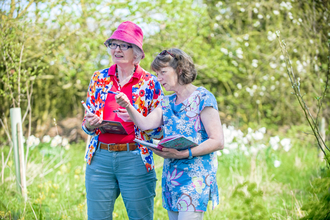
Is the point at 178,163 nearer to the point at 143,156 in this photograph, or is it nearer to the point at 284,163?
the point at 143,156

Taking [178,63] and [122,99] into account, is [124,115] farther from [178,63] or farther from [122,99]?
[178,63]

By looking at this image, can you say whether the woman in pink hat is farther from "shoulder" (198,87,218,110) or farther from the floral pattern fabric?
"shoulder" (198,87,218,110)

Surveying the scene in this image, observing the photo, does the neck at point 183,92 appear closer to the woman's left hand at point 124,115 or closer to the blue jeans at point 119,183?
the woman's left hand at point 124,115

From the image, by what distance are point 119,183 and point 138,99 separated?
0.58 m

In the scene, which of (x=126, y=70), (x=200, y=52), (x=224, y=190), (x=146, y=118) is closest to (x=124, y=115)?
(x=146, y=118)

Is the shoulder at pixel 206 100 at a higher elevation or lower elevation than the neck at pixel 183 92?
lower

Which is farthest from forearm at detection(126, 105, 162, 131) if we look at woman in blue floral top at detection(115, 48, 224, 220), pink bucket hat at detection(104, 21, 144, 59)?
pink bucket hat at detection(104, 21, 144, 59)

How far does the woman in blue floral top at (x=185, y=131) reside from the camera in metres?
1.86

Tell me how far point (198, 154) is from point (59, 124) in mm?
5483

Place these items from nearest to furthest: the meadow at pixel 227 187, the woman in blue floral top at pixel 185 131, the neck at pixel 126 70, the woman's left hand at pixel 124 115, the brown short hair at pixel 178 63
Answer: the woman in blue floral top at pixel 185 131 < the brown short hair at pixel 178 63 < the woman's left hand at pixel 124 115 < the neck at pixel 126 70 < the meadow at pixel 227 187

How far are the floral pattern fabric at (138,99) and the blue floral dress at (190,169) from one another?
0.24 metres

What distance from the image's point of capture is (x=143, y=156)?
2.15 metres

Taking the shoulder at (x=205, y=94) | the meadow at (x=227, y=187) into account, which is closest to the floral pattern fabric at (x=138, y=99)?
the shoulder at (x=205, y=94)

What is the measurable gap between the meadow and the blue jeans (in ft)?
1.94
